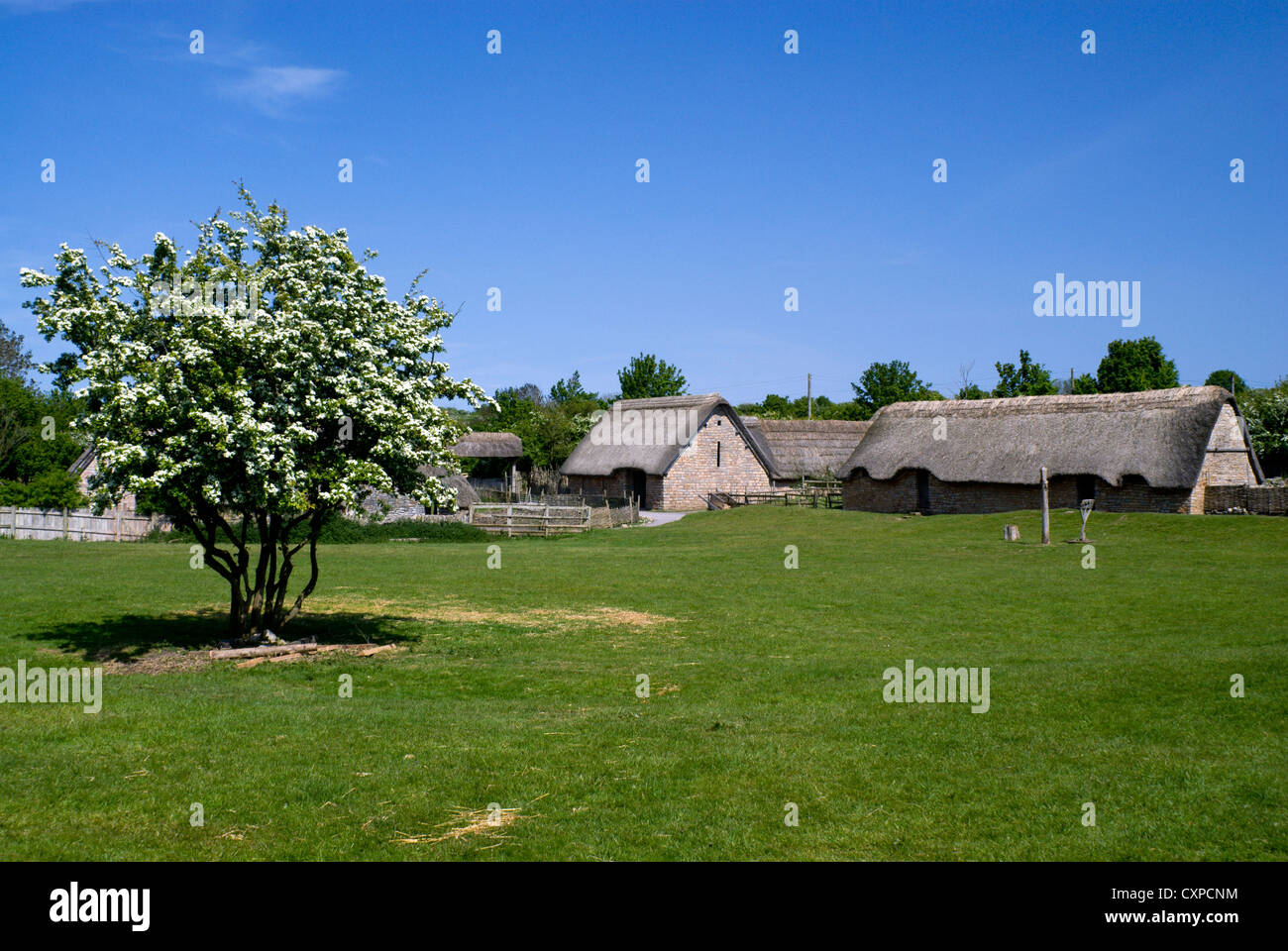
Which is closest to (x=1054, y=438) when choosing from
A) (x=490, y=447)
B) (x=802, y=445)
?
(x=802, y=445)

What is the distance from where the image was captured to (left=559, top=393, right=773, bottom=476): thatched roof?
60.5 meters

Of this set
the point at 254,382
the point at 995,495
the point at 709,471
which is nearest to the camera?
the point at 254,382

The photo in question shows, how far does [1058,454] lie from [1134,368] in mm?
47267

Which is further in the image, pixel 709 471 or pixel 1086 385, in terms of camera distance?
pixel 1086 385

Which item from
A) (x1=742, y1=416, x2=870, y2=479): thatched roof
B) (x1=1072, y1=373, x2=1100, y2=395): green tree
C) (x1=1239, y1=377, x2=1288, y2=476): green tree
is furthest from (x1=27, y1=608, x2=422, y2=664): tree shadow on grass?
(x1=1072, y1=373, x2=1100, y2=395): green tree

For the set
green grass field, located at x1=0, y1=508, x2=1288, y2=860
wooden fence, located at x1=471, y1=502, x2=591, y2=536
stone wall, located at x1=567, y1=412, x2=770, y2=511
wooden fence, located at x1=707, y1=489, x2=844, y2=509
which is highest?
stone wall, located at x1=567, y1=412, x2=770, y2=511

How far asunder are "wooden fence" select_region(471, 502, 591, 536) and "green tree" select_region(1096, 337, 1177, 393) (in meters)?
61.3

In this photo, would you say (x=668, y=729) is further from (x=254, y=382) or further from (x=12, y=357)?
(x=12, y=357)

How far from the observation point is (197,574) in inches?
1076

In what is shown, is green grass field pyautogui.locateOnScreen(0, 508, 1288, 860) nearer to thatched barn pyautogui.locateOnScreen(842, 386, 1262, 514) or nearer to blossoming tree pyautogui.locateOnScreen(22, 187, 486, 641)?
blossoming tree pyautogui.locateOnScreen(22, 187, 486, 641)

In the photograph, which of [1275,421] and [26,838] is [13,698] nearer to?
[26,838]

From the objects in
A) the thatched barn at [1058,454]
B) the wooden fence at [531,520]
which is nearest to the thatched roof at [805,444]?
the thatched barn at [1058,454]

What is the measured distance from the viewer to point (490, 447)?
6994 cm
